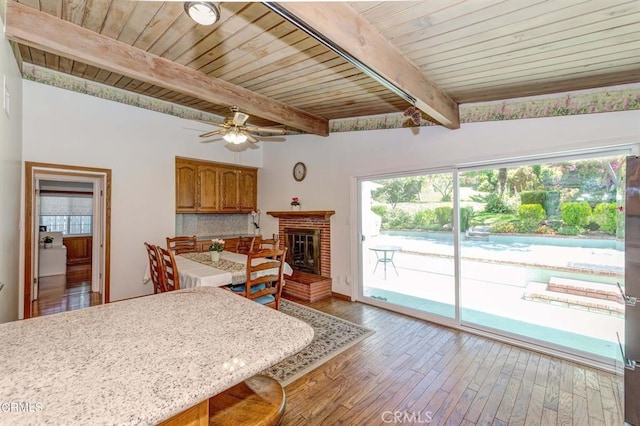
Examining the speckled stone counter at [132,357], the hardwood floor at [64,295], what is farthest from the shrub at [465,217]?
the hardwood floor at [64,295]

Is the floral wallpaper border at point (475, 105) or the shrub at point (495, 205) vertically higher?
the floral wallpaper border at point (475, 105)

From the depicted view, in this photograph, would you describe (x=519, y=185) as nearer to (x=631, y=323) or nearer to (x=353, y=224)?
(x=631, y=323)

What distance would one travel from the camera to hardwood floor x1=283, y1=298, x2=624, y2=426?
78.3 inches

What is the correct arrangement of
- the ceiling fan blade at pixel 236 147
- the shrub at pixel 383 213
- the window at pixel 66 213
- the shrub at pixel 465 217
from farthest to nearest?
1. the window at pixel 66 213
2. the ceiling fan blade at pixel 236 147
3. the shrub at pixel 383 213
4. the shrub at pixel 465 217

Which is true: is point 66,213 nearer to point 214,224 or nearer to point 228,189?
point 214,224

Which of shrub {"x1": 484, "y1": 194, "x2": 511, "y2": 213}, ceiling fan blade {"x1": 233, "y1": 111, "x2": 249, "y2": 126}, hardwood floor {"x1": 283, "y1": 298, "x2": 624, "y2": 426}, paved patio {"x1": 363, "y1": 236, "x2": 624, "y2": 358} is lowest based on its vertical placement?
hardwood floor {"x1": 283, "y1": 298, "x2": 624, "y2": 426}

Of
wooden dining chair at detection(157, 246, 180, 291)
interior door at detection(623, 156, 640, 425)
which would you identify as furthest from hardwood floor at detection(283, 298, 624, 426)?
wooden dining chair at detection(157, 246, 180, 291)

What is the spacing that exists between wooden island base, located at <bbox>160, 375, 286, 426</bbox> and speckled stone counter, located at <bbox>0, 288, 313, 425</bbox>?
147 millimetres

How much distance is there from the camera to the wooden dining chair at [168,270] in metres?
2.80

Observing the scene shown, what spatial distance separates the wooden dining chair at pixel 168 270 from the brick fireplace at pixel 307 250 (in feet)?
5.71

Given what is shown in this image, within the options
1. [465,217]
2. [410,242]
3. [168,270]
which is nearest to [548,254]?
[465,217]

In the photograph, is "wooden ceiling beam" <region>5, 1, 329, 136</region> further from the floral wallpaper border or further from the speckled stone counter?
the speckled stone counter

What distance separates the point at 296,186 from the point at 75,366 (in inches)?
178

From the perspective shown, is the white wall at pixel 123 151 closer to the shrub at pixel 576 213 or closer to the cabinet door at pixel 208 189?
the cabinet door at pixel 208 189
